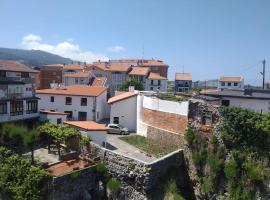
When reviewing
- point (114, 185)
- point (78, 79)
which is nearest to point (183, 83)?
point (78, 79)

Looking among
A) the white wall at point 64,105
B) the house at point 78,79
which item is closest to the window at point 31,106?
the white wall at point 64,105

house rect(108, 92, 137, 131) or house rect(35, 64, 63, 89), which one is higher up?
house rect(35, 64, 63, 89)

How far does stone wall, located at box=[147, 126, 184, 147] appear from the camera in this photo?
30837 millimetres

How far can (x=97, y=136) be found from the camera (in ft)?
103

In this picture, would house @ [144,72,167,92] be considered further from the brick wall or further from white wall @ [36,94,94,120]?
the brick wall

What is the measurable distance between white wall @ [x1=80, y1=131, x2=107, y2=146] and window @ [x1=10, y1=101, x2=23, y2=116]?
814 cm

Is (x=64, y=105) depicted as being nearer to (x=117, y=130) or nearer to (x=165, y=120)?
(x=117, y=130)

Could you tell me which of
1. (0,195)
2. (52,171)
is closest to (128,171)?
(52,171)

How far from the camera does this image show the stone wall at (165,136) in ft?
101

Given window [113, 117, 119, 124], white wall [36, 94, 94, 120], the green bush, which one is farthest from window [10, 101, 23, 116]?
the green bush

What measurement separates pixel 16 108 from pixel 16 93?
62.1 inches

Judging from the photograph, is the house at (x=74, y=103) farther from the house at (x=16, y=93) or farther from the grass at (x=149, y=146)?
the grass at (x=149, y=146)

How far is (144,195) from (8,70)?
19479 mm

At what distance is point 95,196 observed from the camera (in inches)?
1001
